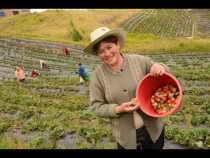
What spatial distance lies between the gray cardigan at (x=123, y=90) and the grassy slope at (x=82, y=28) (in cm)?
124

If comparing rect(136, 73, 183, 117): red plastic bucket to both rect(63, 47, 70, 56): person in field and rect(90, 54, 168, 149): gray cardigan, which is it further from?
rect(63, 47, 70, 56): person in field

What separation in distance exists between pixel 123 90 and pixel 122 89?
0.4 inches

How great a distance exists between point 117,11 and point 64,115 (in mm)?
1102

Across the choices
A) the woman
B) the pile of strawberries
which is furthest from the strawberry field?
the woman

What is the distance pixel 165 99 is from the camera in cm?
293

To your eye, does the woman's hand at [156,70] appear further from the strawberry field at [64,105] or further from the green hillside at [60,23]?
the strawberry field at [64,105]

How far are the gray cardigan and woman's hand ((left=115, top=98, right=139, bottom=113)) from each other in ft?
0.18

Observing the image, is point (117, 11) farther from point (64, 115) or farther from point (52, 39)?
point (64, 115)

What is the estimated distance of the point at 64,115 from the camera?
14.0ft

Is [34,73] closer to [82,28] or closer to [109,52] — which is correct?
[82,28]

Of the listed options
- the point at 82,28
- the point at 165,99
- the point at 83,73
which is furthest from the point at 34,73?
the point at 165,99

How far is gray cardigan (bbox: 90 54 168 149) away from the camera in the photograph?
270cm

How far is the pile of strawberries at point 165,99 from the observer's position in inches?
Answer: 115
